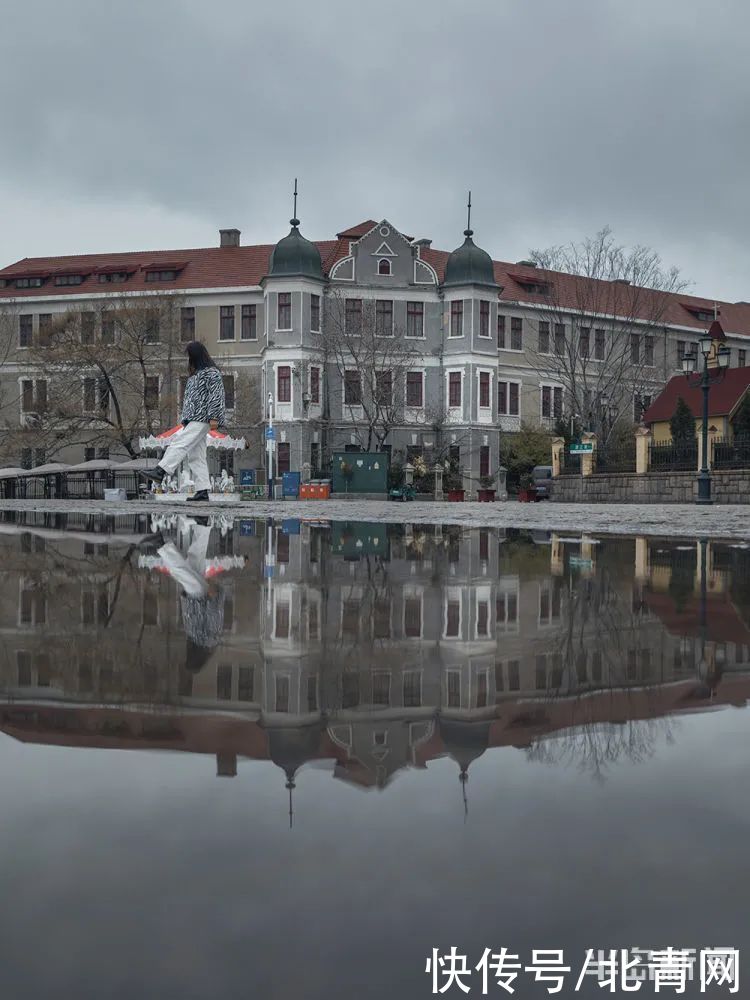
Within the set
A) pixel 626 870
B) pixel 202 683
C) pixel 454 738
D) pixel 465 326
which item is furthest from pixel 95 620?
pixel 465 326

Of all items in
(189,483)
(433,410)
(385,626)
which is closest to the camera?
(385,626)

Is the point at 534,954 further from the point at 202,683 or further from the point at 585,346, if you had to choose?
the point at 585,346

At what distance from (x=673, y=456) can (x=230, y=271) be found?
1455 inches

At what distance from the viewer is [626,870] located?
7.55 feet

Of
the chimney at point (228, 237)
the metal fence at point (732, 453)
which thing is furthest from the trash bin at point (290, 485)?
the chimney at point (228, 237)

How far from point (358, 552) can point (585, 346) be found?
44865mm

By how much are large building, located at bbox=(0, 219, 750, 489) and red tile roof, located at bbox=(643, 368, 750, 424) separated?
2.85 metres

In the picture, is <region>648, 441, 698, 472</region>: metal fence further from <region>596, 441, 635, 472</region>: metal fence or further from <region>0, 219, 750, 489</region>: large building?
<region>0, 219, 750, 489</region>: large building

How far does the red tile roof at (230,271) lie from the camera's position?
6172cm

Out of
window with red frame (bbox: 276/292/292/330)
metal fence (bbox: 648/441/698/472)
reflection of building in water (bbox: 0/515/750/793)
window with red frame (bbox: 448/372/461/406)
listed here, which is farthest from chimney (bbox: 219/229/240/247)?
reflection of building in water (bbox: 0/515/750/793)

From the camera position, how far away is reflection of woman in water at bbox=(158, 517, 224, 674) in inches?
201

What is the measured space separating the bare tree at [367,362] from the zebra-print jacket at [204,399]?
2814 cm

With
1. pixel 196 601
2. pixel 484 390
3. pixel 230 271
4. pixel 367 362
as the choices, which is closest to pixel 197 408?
pixel 196 601

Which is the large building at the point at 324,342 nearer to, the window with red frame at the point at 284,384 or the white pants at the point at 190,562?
the window with red frame at the point at 284,384
